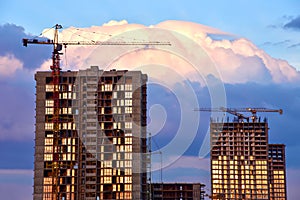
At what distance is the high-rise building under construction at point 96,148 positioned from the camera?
191 m

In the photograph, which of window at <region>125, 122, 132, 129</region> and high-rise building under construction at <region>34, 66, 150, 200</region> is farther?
window at <region>125, 122, 132, 129</region>

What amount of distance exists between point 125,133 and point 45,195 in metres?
31.2

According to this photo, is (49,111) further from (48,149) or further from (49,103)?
(48,149)

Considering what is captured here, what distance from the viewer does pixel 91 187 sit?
191 m

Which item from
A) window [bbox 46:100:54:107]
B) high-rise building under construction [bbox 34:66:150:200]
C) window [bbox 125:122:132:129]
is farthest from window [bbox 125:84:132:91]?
window [bbox 46:100:54:107]

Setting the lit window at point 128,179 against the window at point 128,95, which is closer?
the lit window at point 128,179

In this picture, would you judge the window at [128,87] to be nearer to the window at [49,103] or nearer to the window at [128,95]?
the window at [128,95]

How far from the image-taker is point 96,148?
197 metres

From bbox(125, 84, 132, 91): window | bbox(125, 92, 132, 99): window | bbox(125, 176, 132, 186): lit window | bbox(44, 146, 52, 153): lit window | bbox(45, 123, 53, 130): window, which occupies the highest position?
bbox(125, 84, 132, 91): window

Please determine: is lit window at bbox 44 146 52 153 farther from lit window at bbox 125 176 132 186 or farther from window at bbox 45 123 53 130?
lit window at bbox 125 176 132 186

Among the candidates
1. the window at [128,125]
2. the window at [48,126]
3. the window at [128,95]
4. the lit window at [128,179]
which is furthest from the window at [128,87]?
the lit window at [128,179]

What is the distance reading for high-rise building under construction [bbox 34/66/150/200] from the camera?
627 feet

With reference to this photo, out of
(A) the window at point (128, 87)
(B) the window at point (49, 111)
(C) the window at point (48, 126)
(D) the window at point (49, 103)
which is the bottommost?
(C) the window at point (48, 126)

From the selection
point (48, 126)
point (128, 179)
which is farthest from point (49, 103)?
point (128, 179)
